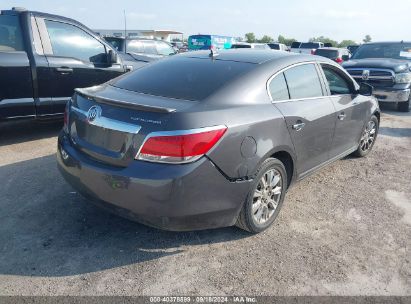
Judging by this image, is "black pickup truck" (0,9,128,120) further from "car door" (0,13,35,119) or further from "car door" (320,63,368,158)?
"car door" (320,63,368,158)

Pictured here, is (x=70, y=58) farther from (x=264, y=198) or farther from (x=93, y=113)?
(x=264, y=198)

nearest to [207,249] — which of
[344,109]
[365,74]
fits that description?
[344,109]

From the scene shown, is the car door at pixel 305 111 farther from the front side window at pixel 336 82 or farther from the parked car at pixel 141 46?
the parked car at pixel 141 46

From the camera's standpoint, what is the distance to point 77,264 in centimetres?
285

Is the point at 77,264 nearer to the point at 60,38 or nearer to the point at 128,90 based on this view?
the point at 128,90

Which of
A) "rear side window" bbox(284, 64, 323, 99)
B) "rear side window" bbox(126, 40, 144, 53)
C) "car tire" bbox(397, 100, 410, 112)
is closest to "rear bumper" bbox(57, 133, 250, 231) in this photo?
"rear side window" bbox(284, 64, 323, 99)

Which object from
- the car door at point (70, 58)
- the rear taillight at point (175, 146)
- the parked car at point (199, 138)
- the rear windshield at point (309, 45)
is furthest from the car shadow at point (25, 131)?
the rear windshield at point (309, 45)

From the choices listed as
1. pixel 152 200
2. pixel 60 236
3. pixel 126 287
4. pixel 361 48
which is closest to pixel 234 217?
pixel 152 200

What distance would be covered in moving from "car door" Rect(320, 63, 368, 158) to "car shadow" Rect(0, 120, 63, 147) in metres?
4.28

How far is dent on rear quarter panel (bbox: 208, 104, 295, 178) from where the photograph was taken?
2.79m

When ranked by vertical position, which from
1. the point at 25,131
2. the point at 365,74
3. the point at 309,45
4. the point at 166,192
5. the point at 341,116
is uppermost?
the point at 341,116

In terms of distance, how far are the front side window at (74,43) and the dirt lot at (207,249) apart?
2227mm

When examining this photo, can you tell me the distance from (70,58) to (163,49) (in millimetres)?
6275

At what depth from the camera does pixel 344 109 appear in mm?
4348
